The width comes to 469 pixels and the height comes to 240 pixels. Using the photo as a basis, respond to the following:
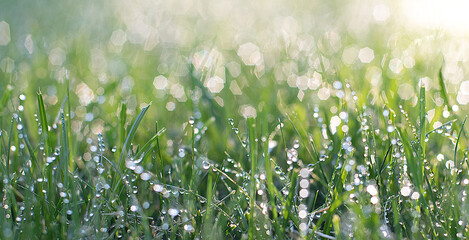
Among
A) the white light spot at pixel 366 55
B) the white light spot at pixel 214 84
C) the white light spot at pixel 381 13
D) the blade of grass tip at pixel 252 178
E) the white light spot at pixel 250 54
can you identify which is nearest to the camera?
the blade of grass tip at pixel 252 178

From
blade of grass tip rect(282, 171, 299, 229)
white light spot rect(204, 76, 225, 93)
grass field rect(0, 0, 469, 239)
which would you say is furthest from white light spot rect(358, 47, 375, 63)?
blade of grass tip rect(282, 171, 299, 229)

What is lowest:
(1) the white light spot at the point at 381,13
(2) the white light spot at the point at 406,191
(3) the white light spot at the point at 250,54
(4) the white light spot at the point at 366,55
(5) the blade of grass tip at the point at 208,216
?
(5) the blade of grass tip at the point at 208,216

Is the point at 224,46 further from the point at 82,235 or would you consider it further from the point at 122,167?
the point at 82,235

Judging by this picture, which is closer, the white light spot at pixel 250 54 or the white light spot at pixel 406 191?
the white light spot at pixel 406 191

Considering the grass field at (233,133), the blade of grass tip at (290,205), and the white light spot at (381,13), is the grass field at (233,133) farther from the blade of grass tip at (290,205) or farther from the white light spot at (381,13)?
the white light spot at (381,13)

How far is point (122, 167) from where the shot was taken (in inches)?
37.3

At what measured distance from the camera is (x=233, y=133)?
4.36 ft

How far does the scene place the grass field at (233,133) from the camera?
2.72 ft

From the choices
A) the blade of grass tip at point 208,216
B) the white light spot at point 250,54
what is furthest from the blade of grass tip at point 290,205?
the white light spot at point 250,54

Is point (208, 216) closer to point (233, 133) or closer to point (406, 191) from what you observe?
point (406, 191)

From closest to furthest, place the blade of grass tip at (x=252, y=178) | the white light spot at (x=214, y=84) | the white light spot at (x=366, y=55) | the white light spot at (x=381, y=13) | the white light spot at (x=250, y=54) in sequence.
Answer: the blade of grass tip at (x=252, y=178)
the white light spot at (x=214, y=84)
the white light spot at (x=366, y=55)
the white light spot at (x=250, y=54)
the white light spot at (x=381, y=13)

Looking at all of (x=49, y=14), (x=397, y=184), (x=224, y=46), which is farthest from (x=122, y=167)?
(x=49, y=14)

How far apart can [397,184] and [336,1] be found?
4.13 meters

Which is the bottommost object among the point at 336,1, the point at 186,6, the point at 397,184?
the point at 397,184
